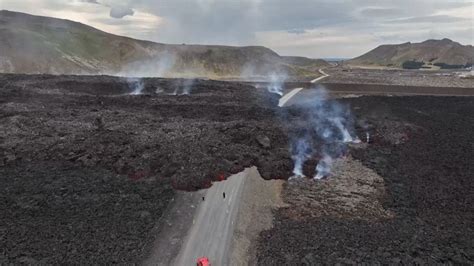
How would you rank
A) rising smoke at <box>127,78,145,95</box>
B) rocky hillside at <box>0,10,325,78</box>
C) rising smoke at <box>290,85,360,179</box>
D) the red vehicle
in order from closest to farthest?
the red vehicle
rising smoke at <box>290,85,360,179</box>
rising smoke at <box>127,78,145,95</box>
rocky hillside at <box>0,10,325,78</box>

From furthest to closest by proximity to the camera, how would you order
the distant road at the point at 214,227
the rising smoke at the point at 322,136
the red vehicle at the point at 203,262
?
the rising smoke at the point at 322,136 → the distant road at the point at 214,227 → the red vehicle at the point at 203,262

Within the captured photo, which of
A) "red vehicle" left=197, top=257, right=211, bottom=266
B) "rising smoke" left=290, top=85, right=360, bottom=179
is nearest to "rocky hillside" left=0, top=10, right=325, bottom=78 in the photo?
"rising smoke" left=290, top=85, right=360, bottom=179

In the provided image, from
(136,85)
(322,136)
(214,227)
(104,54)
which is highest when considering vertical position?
(104,54)

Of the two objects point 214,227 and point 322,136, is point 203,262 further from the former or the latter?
point 322,136

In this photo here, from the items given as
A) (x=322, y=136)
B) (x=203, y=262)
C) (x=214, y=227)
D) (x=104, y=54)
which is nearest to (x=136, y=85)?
(x=322, y=136)

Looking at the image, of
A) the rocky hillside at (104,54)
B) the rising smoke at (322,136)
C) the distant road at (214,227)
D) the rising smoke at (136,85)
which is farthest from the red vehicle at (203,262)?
the rocky hillside at (104,54)

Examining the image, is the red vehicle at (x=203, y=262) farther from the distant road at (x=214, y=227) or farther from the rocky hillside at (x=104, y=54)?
the rocky hillside at (x=104, y=54)

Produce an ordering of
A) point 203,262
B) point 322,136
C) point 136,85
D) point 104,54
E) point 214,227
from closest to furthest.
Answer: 1. point 203,262
2. point 214,227
3. point 322,136
4. point 136,85
5. point 104,54

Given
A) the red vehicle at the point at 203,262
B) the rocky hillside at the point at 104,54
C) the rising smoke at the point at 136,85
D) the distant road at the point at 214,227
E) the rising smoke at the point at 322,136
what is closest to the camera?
the red vehicle at the point at 203,262

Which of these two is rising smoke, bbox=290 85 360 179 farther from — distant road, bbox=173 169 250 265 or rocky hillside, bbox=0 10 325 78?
rocky hillside, bbox=0 10 325 78
